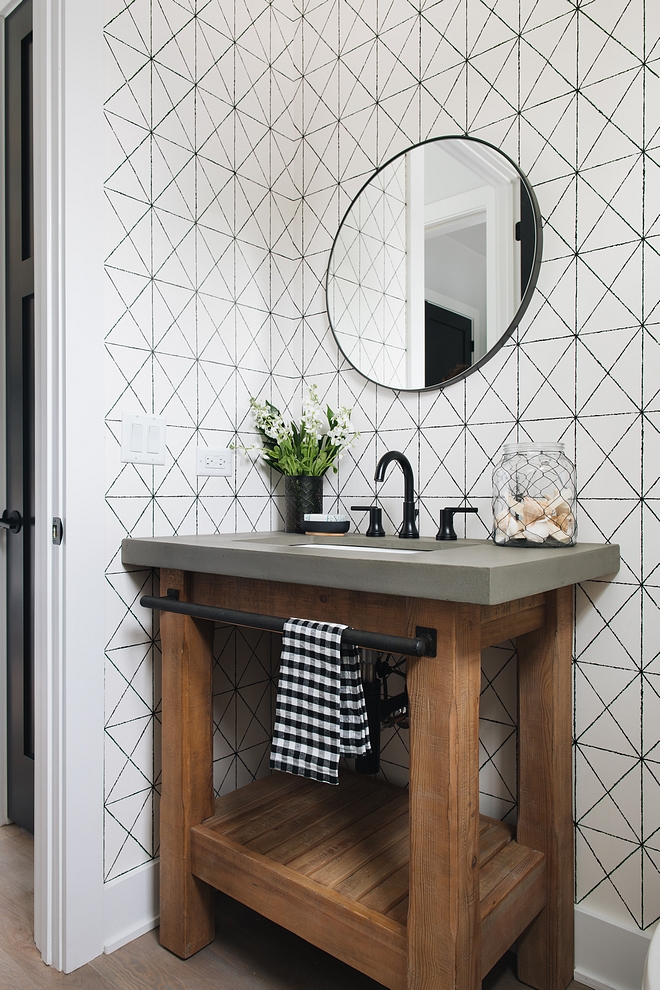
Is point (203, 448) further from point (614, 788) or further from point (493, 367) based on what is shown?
point (614, 788)

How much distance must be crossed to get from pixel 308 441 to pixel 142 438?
1.50 ft

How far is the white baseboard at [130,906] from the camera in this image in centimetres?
143

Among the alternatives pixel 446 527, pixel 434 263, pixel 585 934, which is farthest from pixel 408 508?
pixel 585 934

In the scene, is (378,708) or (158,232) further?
(158,232)

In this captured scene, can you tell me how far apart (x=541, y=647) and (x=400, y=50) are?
1.57 metres

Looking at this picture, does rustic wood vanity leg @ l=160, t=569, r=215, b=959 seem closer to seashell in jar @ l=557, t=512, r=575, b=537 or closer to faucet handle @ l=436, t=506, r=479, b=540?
faucet handle @ l=436, t=506, r=479, b=540

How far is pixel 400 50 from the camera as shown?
5.51 feet

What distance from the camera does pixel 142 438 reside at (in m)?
1.52

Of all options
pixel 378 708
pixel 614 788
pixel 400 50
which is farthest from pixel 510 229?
pixel 614 788

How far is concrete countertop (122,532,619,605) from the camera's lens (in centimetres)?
92

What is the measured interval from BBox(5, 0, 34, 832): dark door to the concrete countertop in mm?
620

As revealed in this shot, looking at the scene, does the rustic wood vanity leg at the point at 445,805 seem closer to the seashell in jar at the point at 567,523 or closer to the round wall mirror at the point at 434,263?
the seashell in jar at the point at 567,523

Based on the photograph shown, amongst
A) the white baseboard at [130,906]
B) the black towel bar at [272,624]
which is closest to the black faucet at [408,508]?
the black towel bar at [272,624]

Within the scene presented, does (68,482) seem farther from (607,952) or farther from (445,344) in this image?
(607,952)
